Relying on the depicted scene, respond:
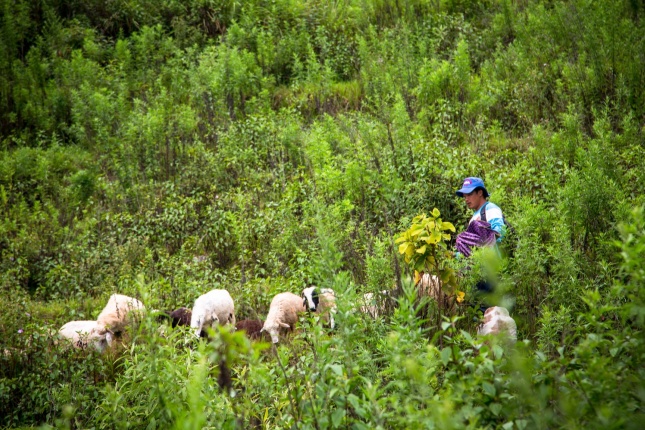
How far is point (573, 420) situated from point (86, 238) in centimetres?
790

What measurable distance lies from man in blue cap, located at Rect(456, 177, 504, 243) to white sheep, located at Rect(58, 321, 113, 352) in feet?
12.6

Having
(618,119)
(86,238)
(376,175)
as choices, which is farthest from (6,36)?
(618,119)

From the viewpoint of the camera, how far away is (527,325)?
15.5ft

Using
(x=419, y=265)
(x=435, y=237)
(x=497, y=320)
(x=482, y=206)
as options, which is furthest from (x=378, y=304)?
(x=482, y=206)

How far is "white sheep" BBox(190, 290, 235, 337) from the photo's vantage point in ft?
19.6

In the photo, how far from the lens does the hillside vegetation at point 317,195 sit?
281 cm

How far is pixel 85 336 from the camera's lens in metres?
5.63

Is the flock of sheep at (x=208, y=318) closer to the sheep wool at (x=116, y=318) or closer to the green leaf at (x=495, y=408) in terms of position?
the sheep wool at (x=116, y=318)

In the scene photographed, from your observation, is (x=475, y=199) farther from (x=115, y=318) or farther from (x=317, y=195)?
(x=115, y=318)

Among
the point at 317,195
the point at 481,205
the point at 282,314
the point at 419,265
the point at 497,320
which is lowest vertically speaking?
the point at 282,314

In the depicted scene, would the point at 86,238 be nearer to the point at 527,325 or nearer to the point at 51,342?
the point at 51,342

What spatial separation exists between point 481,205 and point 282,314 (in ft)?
7.67

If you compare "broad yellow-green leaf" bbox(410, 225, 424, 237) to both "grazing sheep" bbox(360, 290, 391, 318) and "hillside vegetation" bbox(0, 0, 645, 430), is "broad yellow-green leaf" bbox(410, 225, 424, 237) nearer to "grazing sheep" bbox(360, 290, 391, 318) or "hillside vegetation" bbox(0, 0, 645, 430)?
"hillside vegetation" bbox(0, 0, 645, 430)

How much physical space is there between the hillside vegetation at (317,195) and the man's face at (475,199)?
0.45 m
